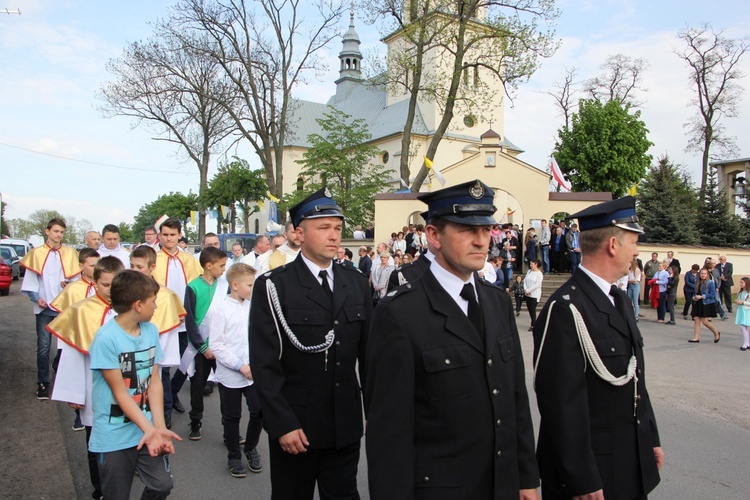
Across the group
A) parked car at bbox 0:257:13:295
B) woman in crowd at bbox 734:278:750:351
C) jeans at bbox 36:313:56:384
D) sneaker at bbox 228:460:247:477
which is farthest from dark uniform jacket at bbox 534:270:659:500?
parked car at bbox 0:257:13:295

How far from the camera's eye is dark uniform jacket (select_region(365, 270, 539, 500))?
6.97 feet

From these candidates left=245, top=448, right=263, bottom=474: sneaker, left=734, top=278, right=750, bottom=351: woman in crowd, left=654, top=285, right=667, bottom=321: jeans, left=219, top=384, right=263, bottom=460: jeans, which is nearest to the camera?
left=219, top=384, right=263, bottom=460: jeans

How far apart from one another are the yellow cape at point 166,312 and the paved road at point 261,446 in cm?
129

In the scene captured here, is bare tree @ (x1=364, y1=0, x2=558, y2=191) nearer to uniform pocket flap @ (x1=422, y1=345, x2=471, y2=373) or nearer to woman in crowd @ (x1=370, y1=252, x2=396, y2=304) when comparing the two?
woman in crowd @ (x1=370, y1=252, x2=396, y2=304)

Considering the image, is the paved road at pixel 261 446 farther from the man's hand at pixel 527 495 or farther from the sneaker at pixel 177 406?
the man's hand at pixel 527 495

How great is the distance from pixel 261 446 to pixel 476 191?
435 cm

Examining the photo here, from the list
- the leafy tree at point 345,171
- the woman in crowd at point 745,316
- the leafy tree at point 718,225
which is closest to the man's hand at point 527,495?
the woman in crowd at point 745,316

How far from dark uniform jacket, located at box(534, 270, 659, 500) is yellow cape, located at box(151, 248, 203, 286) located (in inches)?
222

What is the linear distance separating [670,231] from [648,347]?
54.4 feet

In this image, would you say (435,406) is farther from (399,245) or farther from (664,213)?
(664,213)

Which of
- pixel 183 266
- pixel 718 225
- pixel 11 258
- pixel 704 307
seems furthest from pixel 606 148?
pixel 183 266

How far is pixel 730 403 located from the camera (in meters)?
7.58

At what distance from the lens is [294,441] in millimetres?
2936

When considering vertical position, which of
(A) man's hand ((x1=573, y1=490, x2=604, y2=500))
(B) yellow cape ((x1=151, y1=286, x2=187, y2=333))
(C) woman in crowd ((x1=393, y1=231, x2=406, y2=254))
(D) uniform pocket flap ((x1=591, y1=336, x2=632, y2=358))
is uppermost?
(C) woman in crowd ((x1=393, y1=231, x2=406, y2=254))
